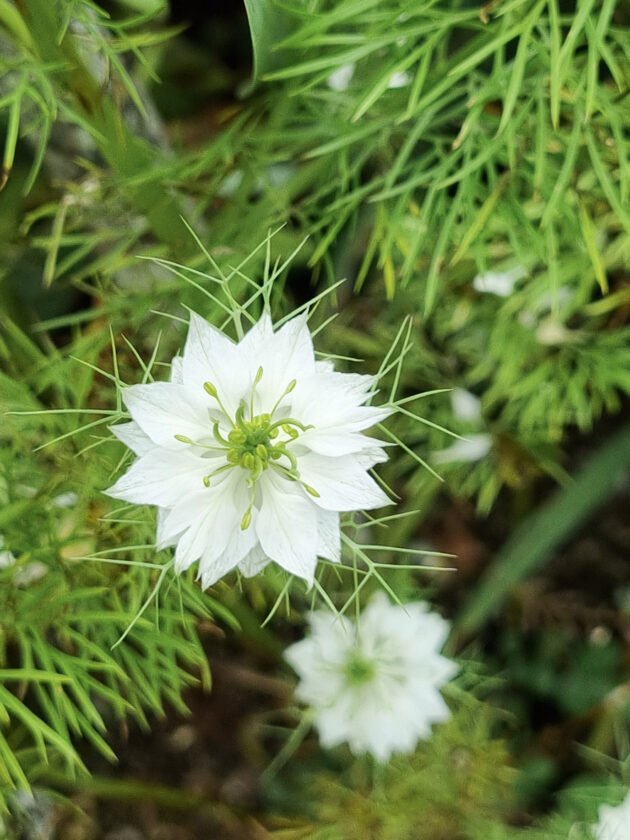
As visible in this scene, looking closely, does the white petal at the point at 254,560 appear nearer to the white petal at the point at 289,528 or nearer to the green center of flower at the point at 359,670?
the white petal at the point at 289,528

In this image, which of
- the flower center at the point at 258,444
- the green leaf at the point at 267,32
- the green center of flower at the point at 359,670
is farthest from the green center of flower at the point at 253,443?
the green center of flower at the point at 359,670

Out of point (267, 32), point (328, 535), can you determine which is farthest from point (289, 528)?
point (267, 32)

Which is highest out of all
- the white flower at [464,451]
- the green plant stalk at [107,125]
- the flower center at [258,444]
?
the green plant stalk at [107,125]

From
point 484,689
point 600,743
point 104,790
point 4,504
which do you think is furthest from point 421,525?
point 4,504

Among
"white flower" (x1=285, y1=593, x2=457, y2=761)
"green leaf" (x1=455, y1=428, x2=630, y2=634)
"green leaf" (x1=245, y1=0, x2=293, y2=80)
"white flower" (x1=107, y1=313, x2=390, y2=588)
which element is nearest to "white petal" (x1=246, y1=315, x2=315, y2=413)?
"white flower" (x1=107, y1=313, x2=390, y2=588)

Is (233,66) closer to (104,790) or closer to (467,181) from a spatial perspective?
(467,181)

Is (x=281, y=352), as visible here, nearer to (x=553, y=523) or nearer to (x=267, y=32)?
(x=267, y=32)

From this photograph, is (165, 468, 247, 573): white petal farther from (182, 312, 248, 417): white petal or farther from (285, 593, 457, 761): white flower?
(285, 593, 457, 761): white flower
